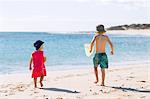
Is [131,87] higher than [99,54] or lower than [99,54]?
lower

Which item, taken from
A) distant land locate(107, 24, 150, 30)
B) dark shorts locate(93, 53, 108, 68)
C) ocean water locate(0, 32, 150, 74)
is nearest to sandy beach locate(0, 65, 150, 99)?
dark shorts locate(93, 53, 108, 68)

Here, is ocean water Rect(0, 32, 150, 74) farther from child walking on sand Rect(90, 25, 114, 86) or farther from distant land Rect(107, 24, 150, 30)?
distant land Rect(107, 24, 150, 30)

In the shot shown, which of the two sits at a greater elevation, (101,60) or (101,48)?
(101,48)

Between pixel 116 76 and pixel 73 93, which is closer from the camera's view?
pixel 73 93

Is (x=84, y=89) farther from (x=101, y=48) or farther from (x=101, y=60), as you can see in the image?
(x=101, y=48)

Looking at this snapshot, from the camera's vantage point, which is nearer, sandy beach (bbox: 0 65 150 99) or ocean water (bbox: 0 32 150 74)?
sandy beach (bbox: 0 65 150 99)

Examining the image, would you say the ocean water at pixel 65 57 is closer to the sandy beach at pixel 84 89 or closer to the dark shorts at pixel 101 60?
the sandy beach at pixel 84 89

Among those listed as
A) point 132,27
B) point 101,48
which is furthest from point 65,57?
point 132,27

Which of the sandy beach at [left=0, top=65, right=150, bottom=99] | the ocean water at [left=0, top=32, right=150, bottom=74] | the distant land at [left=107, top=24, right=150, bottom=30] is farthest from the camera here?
the distant land at [left=107, top=24, right=150, bottom=30]

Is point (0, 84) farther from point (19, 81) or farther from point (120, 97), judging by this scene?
point (120, 97)

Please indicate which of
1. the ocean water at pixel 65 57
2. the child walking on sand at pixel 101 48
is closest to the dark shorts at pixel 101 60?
the child walking on sand at pixel 101 48

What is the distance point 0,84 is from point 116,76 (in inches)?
130

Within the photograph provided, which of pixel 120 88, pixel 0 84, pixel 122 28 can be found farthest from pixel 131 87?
pixel 122 28

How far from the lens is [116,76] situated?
12.9 metres
